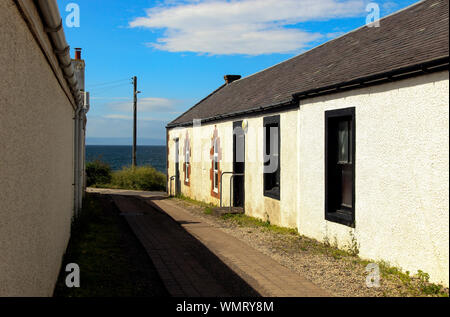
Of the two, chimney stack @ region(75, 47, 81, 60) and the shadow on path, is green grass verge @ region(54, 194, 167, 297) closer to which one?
the shadow on path

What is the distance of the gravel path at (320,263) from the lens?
244 inches

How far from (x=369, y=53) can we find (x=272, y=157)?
4.19 m

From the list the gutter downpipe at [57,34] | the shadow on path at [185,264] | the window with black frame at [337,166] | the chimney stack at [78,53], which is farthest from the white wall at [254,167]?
the chimney stack at [78,53]

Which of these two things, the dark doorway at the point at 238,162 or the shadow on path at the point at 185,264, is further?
the dark doorway at the point at 238,162

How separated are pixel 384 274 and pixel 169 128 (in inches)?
746

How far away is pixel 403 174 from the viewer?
684 centimetres

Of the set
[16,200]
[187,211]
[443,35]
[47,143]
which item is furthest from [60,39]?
[187,211]

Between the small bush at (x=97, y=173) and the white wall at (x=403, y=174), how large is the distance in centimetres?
2478

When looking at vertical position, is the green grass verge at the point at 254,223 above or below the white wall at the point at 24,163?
below

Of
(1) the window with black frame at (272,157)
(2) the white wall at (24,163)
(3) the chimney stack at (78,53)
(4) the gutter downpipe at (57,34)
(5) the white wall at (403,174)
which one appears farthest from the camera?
(3) the chimney stack at (78,53)

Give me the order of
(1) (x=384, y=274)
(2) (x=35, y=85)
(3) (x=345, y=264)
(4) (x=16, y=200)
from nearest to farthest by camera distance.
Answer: (4) (x=16, y=200) → (2) (x=35, y=85) → (1) (x=384, y=274) → (3) (x=345, y=264)

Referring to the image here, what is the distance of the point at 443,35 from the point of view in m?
6.94

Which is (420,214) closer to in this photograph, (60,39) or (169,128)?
(60,39)

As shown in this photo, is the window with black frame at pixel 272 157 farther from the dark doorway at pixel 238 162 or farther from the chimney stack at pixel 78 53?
the chimney stack at pixel 78 53
